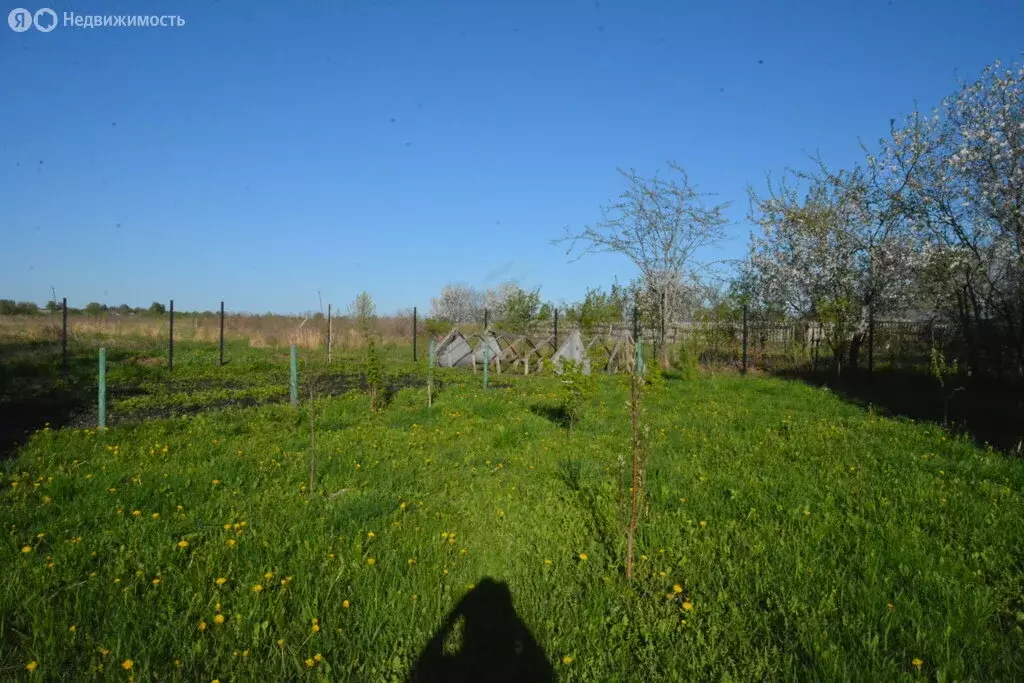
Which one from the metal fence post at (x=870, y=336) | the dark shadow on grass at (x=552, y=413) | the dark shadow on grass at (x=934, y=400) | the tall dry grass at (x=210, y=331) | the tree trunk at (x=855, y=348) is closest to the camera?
the dark shadow on grass at (x=934, y=400)

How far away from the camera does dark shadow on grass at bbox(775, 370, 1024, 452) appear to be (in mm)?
7977

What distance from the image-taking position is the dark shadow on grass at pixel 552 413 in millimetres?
8234

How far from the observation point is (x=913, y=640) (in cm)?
280

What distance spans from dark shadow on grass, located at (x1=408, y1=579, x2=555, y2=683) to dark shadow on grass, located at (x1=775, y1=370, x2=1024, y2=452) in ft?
21.5

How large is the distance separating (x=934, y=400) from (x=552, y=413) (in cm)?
737

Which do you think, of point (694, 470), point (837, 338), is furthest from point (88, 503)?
point (837, 338)

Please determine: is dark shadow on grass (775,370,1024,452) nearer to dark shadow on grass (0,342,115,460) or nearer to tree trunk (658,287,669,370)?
tree trunk (658,287,669,370)

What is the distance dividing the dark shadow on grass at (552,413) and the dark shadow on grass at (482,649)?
4.90m

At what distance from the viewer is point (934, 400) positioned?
36.1 feet

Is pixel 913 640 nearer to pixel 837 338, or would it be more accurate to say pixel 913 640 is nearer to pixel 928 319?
pixel 837 338

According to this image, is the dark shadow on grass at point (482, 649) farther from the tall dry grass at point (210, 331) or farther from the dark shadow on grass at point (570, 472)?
the tall dry grass at point (210, 331)

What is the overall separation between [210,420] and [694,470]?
6110 mm

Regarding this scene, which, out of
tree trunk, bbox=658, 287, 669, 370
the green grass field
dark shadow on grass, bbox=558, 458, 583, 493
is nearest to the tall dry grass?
Answer: tree trunk, bbox=658, 287, 669, 370

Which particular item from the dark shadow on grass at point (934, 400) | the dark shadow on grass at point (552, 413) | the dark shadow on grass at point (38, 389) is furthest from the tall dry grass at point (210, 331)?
the dark shadow on grass at point (934, 400)
